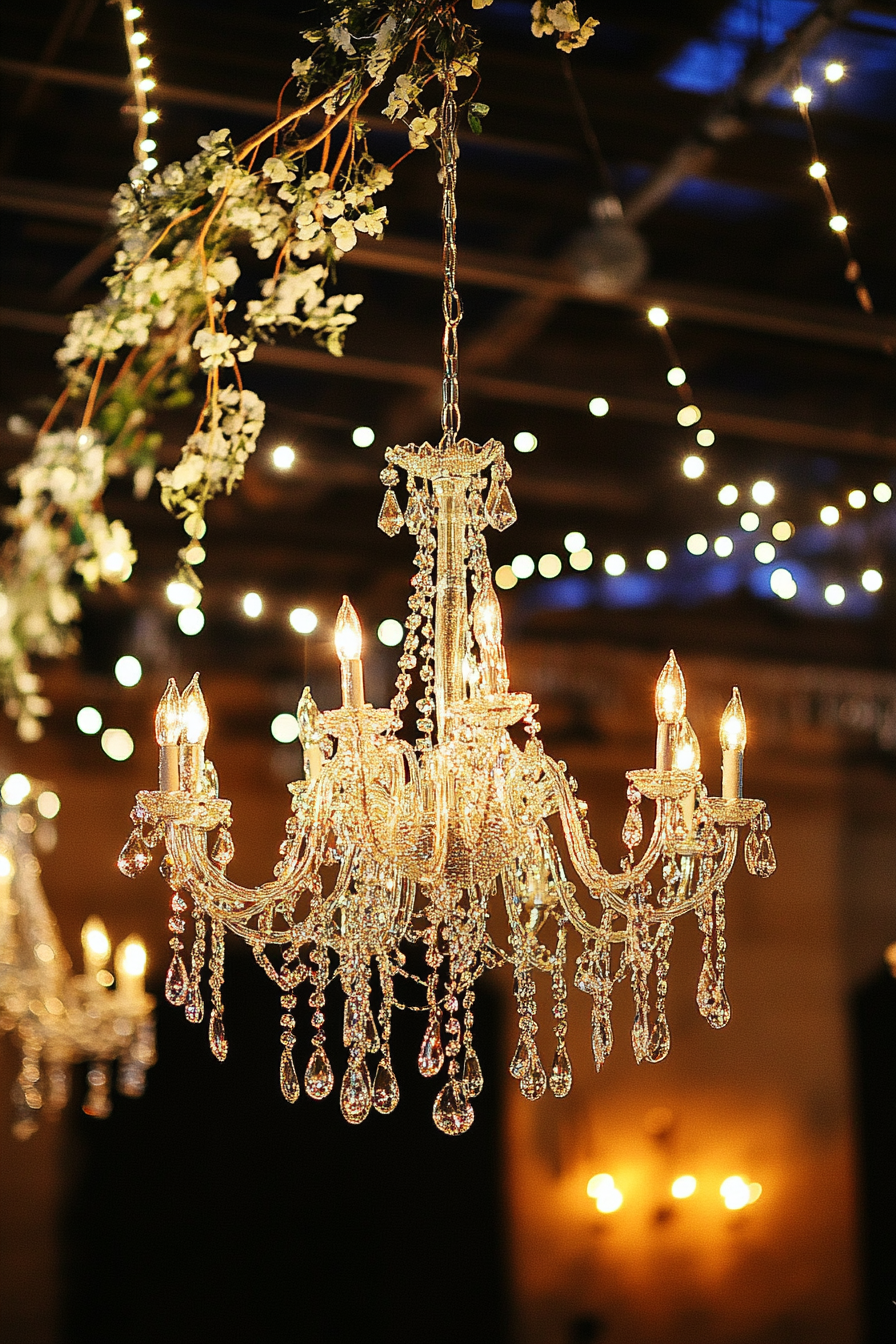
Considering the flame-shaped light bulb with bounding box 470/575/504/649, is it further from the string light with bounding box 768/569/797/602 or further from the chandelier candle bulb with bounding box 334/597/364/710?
the string light with bounding box 768/569/797/602

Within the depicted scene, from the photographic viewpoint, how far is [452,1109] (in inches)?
73.5

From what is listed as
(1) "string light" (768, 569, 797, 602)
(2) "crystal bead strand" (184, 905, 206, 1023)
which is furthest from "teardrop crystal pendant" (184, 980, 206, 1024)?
(1) "string light" (768, 569, 797, 602)

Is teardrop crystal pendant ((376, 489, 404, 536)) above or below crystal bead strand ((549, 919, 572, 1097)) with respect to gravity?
above

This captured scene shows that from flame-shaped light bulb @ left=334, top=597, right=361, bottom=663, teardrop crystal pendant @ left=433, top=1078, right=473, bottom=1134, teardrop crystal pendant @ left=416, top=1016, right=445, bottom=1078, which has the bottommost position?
teardrop crystal pendant @ left=433, top=1078, right=473, bottom=1134

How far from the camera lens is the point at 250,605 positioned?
299 cm

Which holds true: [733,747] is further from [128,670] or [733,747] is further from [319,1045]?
[128,670]

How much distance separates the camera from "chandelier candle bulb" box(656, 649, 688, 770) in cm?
185

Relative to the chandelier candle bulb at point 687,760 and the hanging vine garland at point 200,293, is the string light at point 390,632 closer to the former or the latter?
the hanging vine garland at point 200,293

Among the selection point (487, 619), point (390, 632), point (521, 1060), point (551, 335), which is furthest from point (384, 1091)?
point (551, 335)

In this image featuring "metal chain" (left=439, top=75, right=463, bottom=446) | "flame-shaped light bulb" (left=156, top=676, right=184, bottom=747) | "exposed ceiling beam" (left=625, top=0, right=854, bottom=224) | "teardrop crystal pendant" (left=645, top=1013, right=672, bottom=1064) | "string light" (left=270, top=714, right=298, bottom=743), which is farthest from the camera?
"string light" (left=270, top=714, right=298, bottom=743)

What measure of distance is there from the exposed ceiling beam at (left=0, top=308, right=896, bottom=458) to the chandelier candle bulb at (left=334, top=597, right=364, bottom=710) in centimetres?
255

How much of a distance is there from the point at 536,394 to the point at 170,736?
11.3ft

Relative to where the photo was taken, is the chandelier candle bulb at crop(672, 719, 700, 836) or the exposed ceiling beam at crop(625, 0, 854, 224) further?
the exposed ceiling beam at crop(625, 0, 854, 224)

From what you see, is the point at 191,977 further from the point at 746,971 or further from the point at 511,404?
the point at 746,971
